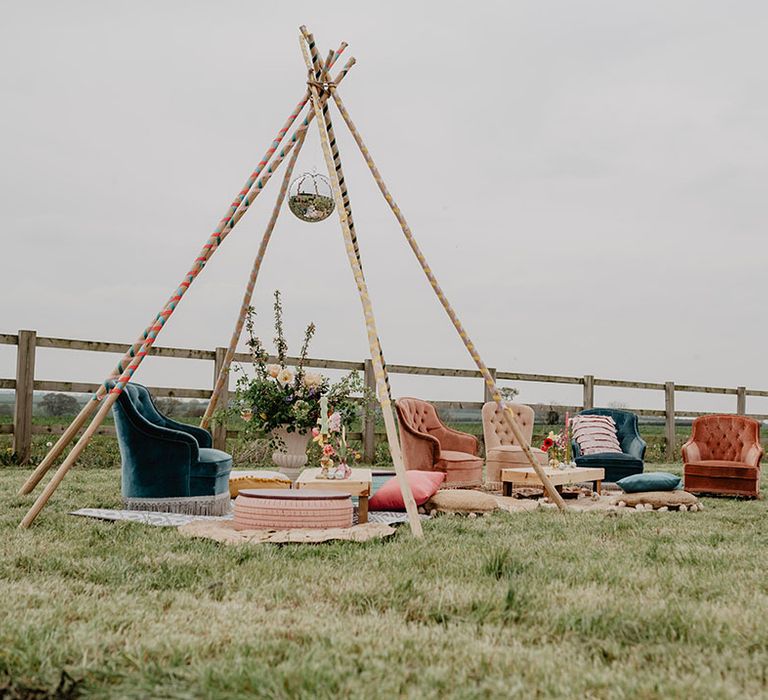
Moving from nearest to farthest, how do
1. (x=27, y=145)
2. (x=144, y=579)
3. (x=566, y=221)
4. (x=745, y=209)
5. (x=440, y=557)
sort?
(x=144, y=579)
(x=440, y=557)
(x=27, y=145)
(x=566, y=221)
(x=745, y=209)

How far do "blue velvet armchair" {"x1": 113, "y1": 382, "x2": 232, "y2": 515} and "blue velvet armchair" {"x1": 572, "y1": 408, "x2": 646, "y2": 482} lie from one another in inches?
175

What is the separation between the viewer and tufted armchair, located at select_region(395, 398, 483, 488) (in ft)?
23.4

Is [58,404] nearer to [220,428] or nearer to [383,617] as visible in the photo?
[220,428]

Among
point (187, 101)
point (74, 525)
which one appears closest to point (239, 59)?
point (187, 101)

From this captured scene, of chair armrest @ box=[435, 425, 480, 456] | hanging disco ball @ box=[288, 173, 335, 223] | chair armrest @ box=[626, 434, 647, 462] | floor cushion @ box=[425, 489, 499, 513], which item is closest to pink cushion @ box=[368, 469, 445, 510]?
floor cushion @ box=[425, 489, 499, 513]

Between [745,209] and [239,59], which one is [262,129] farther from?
[745,209]

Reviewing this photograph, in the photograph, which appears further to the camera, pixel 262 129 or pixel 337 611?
pixel 262 129

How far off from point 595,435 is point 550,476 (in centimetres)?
224

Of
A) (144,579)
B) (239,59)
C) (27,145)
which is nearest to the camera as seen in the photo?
(144,579)

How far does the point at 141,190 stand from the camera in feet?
20.4

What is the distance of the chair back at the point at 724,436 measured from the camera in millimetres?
7660

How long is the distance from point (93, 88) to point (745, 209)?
6.91 m

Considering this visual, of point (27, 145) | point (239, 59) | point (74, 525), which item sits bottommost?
point (74, 525)

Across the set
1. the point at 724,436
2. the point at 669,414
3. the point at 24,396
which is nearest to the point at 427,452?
the point at 724,436
